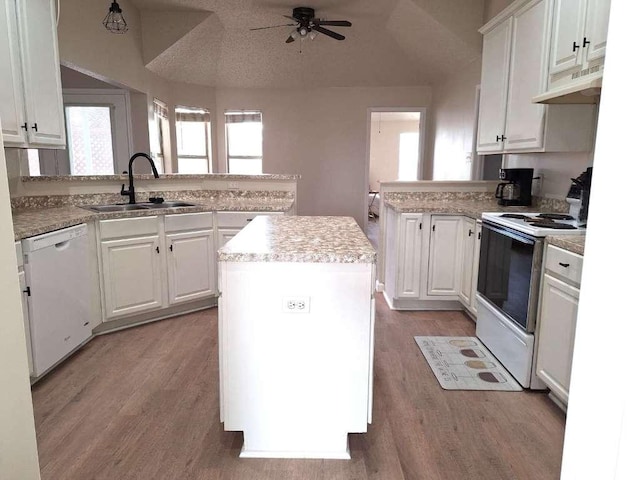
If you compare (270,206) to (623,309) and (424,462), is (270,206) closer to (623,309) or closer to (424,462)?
(424,462)

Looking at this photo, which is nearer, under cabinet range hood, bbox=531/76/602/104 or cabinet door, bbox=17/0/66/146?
under cabinet range hood, bbox=531/76/602/104

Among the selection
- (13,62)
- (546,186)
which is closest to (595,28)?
(546,186)

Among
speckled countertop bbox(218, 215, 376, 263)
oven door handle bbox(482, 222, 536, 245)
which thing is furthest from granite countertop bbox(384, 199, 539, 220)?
speckled countertop bbox(218, 215, 376, 263)

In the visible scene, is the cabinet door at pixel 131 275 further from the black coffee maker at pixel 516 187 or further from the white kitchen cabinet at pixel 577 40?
the white kitchen cabinet at pixel 577 40

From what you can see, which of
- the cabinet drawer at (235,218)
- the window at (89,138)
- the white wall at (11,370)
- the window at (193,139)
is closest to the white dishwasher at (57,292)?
the cabinet drawer at (235,218)

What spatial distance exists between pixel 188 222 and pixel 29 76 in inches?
53.3

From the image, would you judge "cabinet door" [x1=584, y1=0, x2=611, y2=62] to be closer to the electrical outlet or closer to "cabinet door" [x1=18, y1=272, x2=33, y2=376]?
the electrical outlet

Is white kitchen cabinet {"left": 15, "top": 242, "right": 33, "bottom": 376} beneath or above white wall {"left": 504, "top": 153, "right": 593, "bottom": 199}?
beneath

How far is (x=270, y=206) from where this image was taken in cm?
354

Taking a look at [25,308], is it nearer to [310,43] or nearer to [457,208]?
[457,208]

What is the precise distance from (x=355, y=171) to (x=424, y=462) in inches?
224

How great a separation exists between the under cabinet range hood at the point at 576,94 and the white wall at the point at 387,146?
834 cm

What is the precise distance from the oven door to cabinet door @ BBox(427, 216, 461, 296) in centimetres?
52

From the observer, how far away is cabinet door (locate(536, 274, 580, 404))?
1958 mm
